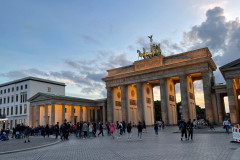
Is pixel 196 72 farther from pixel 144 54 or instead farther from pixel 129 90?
pixel 129 90

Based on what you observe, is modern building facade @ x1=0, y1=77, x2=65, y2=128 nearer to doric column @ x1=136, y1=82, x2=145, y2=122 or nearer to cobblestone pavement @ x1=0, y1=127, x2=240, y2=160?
doric column @ x1=136, y1=82, x2=145, y2=122

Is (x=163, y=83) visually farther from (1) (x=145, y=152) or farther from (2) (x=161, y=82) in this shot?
(1) (x=145, y=152)

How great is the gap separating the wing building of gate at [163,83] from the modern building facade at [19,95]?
26820 mm

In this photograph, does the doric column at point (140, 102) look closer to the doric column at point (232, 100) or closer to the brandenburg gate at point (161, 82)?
the brandenburg gate at point (161, 82)

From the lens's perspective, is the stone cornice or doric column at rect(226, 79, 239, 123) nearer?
doric column at rect(226, 79, 239, 123)

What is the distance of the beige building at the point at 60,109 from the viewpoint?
57719 millimetres

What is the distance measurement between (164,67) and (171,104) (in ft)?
29.7

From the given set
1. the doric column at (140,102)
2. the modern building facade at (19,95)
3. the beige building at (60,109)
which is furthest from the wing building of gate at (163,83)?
the modern building facade at (19,95)

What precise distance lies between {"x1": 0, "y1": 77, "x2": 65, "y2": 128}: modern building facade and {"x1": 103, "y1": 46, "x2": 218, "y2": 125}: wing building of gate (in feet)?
88.0

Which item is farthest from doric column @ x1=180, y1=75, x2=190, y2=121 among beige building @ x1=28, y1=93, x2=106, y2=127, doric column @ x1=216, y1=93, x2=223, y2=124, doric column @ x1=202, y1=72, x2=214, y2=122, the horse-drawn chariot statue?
beige building @ x1=28, y1=93, x2=106, y2=127

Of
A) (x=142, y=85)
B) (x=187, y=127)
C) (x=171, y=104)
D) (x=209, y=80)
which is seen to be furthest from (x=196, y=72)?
(x=187, y=127)

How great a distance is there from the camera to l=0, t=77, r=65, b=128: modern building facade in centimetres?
7019

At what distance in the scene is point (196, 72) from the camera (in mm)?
45250

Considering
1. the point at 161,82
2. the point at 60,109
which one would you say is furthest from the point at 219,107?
the point at 60,109
